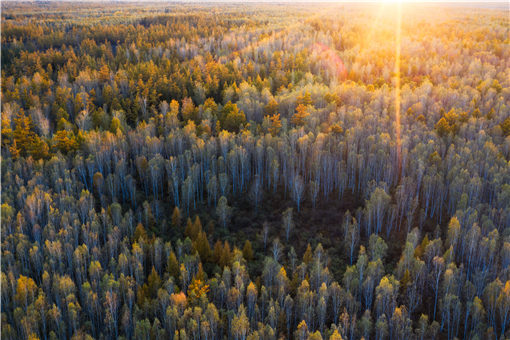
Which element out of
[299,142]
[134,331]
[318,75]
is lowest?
[134,331]

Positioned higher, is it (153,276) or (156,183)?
(156,183)

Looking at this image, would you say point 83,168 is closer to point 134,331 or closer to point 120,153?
point 120,153

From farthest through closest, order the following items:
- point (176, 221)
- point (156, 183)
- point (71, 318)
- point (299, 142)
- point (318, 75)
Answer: point (318, 75) < point (299, 142) < point (156, 183) < point (176, 221) < point (71, 318)

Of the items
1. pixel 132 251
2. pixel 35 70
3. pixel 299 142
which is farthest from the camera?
pixel 35 70

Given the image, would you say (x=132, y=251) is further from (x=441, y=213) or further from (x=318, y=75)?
(x=318, y=75)

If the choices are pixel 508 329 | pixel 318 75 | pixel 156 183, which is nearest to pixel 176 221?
pixel 156 183

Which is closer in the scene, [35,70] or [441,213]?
[441,213]
